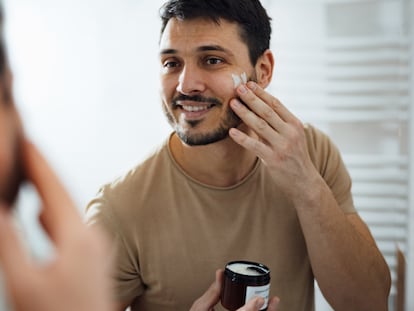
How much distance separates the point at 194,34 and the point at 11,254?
0.70 meters

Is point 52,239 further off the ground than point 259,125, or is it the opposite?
point 259,125

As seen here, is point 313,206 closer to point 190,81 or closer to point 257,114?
point 257,114

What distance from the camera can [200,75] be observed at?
0.86m

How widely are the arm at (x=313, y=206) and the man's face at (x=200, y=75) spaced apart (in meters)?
0.04

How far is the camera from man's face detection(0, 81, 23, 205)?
0.75ft

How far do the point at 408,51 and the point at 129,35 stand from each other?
0.79 meters

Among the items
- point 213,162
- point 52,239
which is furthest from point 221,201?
point 52,239

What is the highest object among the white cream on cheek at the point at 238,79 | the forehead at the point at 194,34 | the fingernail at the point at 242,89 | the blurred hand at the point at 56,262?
the forehead at the point at 194,34

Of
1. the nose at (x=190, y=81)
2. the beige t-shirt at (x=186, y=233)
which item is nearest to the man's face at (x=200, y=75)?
the nose at (x=190, y=81)

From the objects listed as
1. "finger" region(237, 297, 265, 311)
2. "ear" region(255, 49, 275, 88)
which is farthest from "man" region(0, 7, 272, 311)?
"ear" region(255, 49, 275, 88)

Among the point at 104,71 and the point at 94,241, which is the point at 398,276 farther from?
the point at 94,241

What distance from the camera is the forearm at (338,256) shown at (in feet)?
2.75

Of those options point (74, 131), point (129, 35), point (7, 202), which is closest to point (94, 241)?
point (7, 202)

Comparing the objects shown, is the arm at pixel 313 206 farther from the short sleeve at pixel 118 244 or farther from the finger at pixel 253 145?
the short sleeve at pixel 118 244
